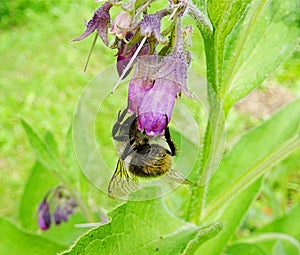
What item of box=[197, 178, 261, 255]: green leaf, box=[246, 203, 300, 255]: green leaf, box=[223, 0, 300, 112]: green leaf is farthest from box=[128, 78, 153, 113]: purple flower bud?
box=[246, 203, 300, 255]: green leaf

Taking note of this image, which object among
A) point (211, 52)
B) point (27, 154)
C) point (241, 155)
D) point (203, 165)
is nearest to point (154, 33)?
point (211, 52)

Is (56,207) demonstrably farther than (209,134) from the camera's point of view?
Yes

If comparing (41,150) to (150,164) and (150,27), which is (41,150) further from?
(150,27)

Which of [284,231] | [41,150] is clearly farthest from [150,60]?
[284,231]

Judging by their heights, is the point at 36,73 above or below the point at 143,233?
below

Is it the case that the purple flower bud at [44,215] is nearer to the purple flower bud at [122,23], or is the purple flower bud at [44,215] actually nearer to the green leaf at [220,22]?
the green leaf at [220,22]

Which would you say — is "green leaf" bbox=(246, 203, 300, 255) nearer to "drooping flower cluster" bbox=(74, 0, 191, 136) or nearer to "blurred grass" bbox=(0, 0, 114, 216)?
"drooping flower cluster" bbox=(74, 0, 191, 136)

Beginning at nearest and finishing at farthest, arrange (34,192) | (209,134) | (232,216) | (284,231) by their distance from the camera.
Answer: (209,134) → (232,216) → (284,231) → (34,192)
